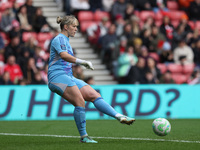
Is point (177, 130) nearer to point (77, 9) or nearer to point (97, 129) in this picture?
point (97, 129)

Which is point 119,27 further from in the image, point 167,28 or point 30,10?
point 30,10

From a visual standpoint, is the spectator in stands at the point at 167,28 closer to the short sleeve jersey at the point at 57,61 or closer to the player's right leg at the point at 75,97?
the short sleeve jersey at the point at 57,61

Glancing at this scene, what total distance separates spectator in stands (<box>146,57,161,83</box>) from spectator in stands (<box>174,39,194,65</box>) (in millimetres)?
1539

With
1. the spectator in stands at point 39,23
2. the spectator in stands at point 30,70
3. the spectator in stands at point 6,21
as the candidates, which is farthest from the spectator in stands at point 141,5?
the spectator in stands at point 30,70

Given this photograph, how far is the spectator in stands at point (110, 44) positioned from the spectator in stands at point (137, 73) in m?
1.21

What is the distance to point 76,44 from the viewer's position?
57.5ft

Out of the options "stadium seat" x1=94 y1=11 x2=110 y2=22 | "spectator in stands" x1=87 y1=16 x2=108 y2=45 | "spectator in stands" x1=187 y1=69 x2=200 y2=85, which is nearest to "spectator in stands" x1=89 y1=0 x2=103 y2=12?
"stadium seat" x1=94 y1=11 x2=110 y2=22

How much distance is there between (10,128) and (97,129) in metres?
1.84

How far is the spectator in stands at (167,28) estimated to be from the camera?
18.2 meters

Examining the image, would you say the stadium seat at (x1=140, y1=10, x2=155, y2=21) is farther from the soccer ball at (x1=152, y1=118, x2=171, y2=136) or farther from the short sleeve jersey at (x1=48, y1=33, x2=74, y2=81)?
the short sleeve jersey at (x1=48, y1=33, x2=74, y2=81)

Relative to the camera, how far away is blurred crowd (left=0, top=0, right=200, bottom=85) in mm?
14688

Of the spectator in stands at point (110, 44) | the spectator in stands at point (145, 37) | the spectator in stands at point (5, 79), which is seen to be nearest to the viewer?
the spectator in stands at point (5, 79)

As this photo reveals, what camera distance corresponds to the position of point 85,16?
17250mm

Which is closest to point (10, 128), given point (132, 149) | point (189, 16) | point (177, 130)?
point (177, 130)
